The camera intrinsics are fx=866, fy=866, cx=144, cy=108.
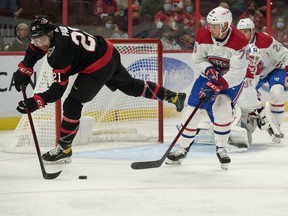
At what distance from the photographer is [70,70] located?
16.0ft

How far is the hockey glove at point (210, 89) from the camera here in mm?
4914

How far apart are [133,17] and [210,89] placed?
3282mm

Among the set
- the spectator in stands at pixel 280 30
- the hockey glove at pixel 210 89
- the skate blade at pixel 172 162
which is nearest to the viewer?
the hockey glove at pixel 210 89

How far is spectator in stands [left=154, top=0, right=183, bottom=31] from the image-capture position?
829cm

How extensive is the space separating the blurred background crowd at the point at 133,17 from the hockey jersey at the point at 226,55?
2593 mm

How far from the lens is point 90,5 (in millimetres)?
7824

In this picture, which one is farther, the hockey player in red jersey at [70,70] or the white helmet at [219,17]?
the white helmet at [219,17]

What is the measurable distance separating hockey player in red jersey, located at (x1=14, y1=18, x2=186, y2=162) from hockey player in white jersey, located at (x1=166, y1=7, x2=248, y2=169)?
19.5 inches

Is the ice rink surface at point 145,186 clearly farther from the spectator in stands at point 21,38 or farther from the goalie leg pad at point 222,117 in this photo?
the spectator in stands at point 21,38

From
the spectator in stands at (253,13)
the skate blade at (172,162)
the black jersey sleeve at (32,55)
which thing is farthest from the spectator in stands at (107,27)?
the skate blade at (172,162)

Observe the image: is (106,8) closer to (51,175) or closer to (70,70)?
(70,70)

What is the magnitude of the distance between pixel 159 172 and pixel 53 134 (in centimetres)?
126

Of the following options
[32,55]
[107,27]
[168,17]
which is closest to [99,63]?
[32,55]

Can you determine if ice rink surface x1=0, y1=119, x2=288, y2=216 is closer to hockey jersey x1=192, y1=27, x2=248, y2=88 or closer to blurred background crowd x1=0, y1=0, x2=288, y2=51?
hockey jersey x1=192, y1=27, x2=248, y2=88
